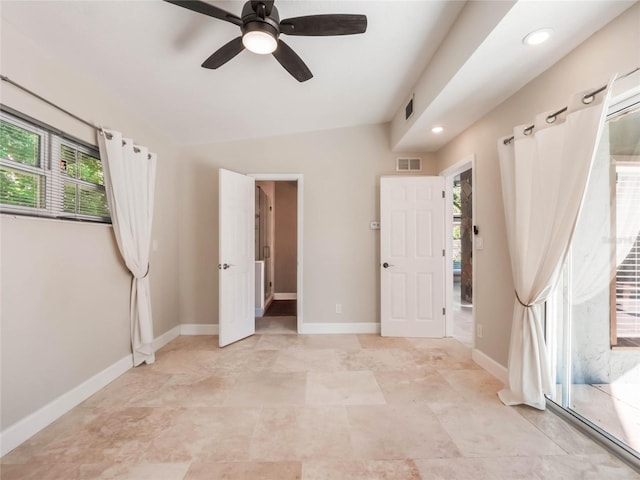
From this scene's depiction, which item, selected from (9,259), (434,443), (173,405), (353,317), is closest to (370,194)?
(353,317)

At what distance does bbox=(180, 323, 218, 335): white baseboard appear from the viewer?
3760mm

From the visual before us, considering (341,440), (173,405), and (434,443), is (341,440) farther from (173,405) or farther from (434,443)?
(173,405)

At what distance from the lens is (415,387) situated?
92.4 inches

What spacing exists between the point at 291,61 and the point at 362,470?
250 cm

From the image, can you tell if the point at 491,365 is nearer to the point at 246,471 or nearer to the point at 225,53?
the point at 246,471

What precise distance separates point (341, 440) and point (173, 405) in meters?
1.30

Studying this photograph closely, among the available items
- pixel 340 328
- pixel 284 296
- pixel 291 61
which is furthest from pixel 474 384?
pixel 284 296

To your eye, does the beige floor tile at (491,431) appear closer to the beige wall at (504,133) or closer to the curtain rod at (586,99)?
the beige wall at (504,133)

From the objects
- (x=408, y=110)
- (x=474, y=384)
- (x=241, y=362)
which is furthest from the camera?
(x=408, y=110)

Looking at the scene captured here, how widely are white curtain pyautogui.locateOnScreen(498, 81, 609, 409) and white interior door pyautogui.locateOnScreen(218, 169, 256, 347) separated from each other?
2796mm

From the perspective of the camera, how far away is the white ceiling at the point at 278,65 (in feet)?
5.35

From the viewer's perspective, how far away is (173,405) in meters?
2.10

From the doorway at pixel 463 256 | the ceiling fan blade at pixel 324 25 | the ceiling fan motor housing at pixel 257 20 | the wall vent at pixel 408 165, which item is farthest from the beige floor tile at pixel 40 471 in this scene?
the wall vent at pixel 408 165

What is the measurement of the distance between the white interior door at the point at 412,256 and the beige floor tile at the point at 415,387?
3.41 ft
